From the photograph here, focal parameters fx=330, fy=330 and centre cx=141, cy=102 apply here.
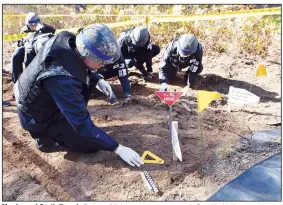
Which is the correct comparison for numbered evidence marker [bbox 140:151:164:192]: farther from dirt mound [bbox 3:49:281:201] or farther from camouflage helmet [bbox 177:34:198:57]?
camouflage helmet [bbox 177:34:198:57]

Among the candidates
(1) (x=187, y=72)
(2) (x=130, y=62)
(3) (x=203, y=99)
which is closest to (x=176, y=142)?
(3) (x=203, y=99)

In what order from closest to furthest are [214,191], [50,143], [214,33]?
[214,191], [50,143], [214,33]

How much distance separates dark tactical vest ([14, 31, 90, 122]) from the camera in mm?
2617

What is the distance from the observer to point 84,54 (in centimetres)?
261

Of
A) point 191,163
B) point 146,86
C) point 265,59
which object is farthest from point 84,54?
point 265,59

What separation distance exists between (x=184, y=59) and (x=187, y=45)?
1.40ft

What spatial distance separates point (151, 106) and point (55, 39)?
6.94 feet

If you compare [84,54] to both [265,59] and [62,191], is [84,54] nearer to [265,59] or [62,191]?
[62,191]

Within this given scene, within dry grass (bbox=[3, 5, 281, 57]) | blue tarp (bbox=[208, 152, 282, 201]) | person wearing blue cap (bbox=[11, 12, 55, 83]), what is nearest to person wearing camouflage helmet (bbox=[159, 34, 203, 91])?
dry grass (bbox=[3, 5, 281, 57])

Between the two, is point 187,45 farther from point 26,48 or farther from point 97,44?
point 97,44

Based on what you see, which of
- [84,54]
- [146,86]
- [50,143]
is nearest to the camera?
[84,54]

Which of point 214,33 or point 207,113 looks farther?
point 214,33

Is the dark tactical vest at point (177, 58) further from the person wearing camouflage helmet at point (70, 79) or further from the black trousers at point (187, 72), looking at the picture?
the person wearing camouflage helmet at point (70, 79)

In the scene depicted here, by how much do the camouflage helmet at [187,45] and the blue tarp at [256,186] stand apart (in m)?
2.35
